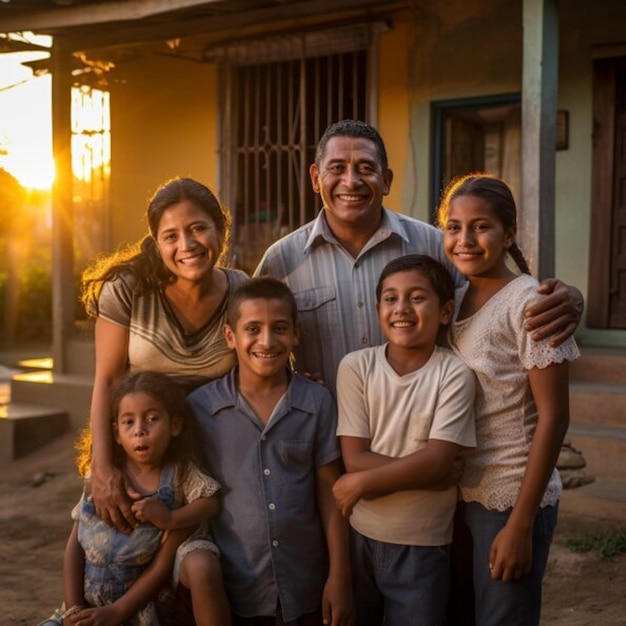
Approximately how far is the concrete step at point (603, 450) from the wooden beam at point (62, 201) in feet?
16.4

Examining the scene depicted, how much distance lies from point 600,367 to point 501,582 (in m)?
4.53

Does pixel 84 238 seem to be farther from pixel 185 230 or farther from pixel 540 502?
pixel 540 502

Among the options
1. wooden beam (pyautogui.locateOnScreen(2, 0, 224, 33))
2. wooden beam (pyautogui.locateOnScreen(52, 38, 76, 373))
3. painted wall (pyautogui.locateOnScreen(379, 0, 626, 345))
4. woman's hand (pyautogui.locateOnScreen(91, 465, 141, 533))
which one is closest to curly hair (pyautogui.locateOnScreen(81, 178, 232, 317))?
woman's hand (pyautogui.locateOnScreen(91, 465, 141, 533))

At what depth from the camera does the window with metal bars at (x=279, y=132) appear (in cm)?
859

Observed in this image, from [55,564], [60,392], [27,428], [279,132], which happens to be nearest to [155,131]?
[279,132]

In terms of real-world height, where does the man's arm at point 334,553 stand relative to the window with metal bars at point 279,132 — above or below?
below

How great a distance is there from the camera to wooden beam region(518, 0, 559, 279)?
6055 millimetres

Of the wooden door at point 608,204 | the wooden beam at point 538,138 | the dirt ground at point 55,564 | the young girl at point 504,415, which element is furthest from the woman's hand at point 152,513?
the wooden door at point 608,204

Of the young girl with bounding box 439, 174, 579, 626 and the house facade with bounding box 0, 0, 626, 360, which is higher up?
the house facade with bounding box 0, 0, 626, 360

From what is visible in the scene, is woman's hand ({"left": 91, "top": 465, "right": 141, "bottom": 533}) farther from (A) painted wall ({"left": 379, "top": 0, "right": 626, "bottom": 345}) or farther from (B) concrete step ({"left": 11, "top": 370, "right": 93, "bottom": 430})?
(B) concrete step ({"left": 11, "top": 370, "right": 93, "bottom": 430})

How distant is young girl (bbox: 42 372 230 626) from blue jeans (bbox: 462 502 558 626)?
0.79m

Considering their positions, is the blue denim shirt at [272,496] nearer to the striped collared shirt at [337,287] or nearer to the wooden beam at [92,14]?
the striped collared shirt at [337,287]

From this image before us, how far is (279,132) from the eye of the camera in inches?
349

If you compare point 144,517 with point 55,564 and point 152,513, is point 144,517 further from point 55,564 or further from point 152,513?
point 55,564
